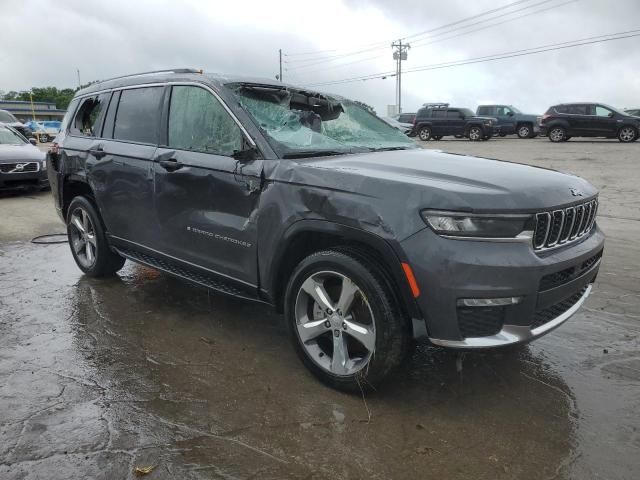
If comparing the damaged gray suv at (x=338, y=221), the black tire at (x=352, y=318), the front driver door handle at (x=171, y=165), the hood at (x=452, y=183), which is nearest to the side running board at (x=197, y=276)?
the damaged gray suv at (x=338, y=221)

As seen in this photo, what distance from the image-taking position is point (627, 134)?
2208 cm

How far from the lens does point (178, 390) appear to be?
3111mm

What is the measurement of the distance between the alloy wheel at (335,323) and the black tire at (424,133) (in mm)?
26087

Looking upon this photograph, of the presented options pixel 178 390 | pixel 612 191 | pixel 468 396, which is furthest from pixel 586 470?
pixel 612 191

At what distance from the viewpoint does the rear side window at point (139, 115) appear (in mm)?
4168

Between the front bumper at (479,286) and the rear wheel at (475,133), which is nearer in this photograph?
the front bumper at (479,286)

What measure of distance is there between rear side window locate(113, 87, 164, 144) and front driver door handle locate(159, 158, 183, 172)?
1.00 feet

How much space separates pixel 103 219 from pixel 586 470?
414 cm

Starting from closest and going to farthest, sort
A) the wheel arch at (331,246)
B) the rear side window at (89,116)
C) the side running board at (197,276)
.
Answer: the wheel arch at (331,246), the side running board at (197,276), the rear side window at (89,116)

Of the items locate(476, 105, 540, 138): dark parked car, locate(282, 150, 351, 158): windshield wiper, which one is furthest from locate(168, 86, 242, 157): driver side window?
locate(476, 105, 540, 138): dark parked car

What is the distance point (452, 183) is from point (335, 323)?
101cm

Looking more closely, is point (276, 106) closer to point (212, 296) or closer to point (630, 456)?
point (212, 296)

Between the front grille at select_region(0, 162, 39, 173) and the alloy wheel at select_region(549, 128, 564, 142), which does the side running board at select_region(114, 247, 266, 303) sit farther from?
the alloy wheel at select_region(549, 128, 564, 142)

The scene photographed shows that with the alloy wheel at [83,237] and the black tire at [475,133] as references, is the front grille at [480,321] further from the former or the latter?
the black tire at [475,133]
